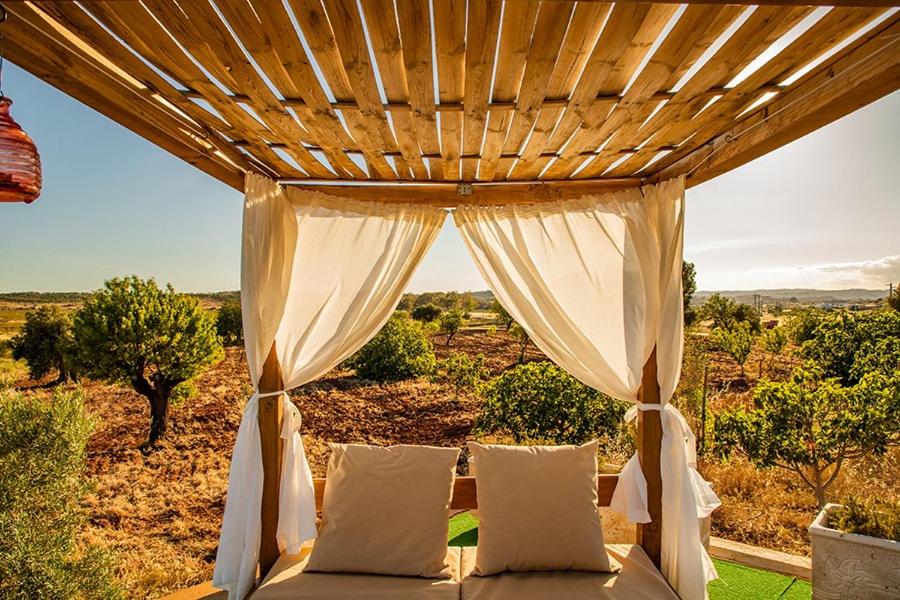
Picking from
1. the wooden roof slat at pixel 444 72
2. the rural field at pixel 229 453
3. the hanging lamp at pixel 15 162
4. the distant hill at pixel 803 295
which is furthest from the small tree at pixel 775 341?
the hanging lamp at pixel 15 162

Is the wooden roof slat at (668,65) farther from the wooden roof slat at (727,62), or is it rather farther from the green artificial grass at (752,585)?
the green artificial grass at (752,585)

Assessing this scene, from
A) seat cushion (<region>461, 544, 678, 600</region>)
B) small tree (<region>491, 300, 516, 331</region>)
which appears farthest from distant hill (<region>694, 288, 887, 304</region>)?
seat cushion (<region>461, 544, 678, 600</region>)

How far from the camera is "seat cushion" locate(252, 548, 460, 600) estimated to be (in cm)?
201

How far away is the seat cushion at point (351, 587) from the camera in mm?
2014

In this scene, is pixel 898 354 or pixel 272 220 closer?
pixel 272 220

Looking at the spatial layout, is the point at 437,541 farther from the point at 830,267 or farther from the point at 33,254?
the point at 830,267

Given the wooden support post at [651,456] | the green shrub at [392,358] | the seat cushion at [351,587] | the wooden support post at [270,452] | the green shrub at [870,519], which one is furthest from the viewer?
the green shrub at [392,358]

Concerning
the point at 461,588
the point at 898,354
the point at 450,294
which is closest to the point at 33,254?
the point at 461,588

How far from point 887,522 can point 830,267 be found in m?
5.59

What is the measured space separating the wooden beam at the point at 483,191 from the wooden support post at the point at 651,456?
0.99m

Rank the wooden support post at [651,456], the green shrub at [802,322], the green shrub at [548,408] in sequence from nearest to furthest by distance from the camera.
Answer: the wooden support post at [651,456], the green shrub at [548,408], the green shrub at [802,322]

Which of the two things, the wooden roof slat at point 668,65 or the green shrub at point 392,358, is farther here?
the green shrub at point 392,358

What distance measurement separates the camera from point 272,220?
253cm

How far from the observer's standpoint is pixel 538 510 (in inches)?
89.4
